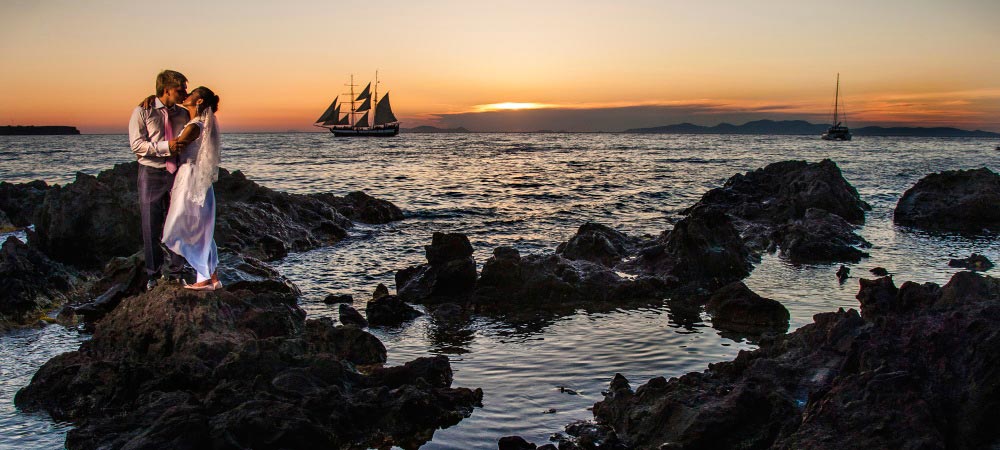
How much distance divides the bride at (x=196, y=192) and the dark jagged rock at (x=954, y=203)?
16600mm

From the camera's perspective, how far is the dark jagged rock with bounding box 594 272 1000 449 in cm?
405

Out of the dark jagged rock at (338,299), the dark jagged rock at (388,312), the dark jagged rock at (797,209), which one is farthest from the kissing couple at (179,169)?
the dark jagged rock at (797,209)

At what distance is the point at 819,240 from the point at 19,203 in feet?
64.8

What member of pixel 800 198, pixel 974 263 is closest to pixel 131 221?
pixel 974 263

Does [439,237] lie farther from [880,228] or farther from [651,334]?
[880,228]

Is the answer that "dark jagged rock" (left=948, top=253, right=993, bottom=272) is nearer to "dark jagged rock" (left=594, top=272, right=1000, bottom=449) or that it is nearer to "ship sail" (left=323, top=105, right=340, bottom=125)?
"dark jagged rock" (left=594, top=272, right=1000, bottom=449)

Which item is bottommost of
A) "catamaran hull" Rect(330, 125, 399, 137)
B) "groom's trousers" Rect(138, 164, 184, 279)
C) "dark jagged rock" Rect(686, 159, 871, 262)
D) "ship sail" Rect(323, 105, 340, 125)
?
"dark jagged rock" Rect(686, 159, 871, 262)

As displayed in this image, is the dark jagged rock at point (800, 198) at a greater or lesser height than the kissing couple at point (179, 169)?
lesser

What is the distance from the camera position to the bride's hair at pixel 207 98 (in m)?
6.71

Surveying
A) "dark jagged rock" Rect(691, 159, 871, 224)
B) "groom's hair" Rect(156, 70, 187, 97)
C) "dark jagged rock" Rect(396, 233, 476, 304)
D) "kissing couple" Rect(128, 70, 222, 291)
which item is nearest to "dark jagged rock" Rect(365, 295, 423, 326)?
"dark jagged rock" Rect(396, 233, 476, 304)

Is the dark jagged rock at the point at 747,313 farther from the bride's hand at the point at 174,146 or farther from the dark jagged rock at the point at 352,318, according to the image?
the bride's hand at the point at 174,146

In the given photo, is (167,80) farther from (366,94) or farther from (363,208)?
(366,94)

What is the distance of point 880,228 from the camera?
1764 centimetres

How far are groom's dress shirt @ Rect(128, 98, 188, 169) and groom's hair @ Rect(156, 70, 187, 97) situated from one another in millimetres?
146
